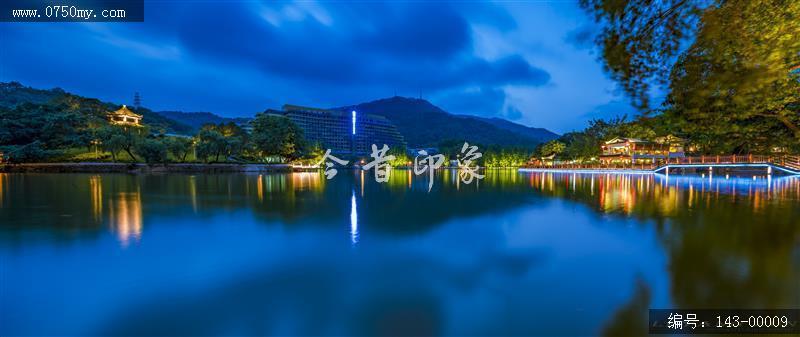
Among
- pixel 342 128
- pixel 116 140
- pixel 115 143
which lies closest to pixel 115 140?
pixel 116 140

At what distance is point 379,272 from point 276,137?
143ft

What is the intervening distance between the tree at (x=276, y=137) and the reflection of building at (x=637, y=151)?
4892cm

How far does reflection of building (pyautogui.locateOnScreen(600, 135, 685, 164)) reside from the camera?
5094 cm

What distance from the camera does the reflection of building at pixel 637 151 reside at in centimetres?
5094

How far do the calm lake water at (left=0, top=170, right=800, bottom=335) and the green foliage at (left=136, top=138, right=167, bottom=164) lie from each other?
32.1 meters

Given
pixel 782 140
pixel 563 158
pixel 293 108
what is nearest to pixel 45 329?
pixel 782 140

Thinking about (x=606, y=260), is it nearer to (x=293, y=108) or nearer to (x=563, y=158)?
(x=563, y=158)

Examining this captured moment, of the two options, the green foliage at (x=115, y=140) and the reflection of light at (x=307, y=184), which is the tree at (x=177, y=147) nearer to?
the green foliage at (x=115, y=140)

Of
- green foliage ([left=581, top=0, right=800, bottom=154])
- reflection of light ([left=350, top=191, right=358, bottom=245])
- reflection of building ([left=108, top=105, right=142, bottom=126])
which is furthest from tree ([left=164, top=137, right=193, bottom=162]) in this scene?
green foliage ([left=581, top=0, right=800, bottom=154])

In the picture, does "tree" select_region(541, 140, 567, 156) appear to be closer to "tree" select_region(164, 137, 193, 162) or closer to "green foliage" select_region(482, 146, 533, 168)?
"green foliage" select_region(482, 146, 533, 168)

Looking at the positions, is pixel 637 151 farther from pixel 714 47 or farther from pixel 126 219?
pixel 126 219

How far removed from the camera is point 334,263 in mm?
5750

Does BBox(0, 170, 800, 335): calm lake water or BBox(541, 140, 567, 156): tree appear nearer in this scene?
BBox(0, 170, 800, 335): calm lake water

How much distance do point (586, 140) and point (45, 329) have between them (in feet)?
205
